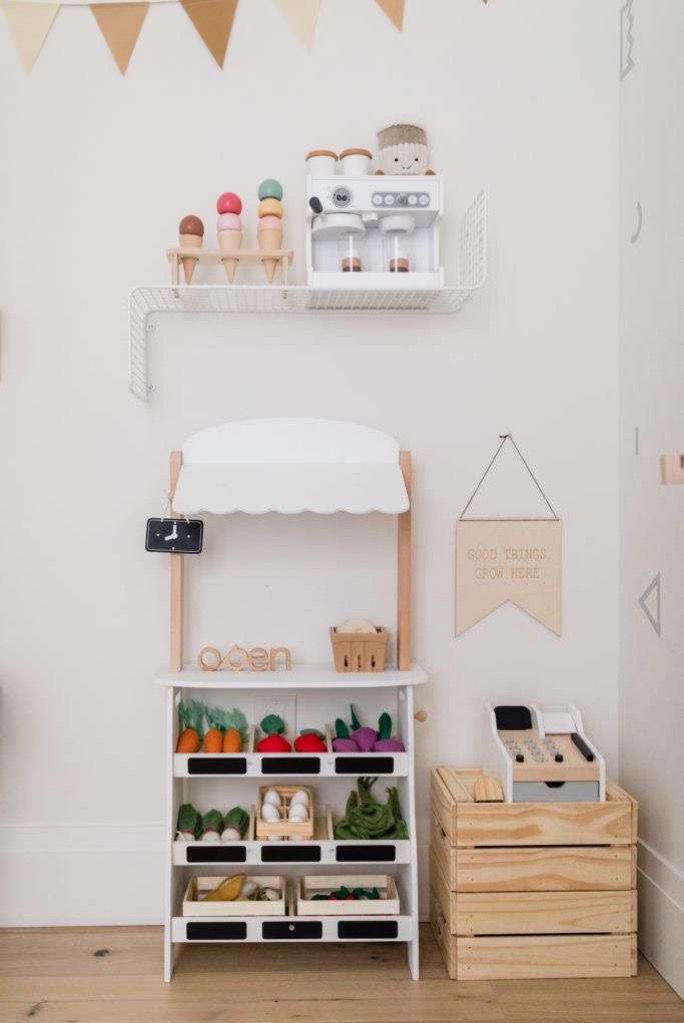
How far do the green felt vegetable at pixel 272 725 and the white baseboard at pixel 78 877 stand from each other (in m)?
0.43

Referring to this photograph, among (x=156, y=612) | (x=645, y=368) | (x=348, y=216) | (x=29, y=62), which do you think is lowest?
(x=156, y=612)

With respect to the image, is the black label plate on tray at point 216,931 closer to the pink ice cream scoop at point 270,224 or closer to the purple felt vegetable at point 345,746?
the purple felt vegetable at point 345,746

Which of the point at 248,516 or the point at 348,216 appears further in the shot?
the point at 248,516

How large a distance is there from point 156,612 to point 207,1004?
0.95 metres

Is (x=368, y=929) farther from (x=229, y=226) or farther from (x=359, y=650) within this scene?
(x=229, y=226)

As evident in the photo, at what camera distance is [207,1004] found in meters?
2.03

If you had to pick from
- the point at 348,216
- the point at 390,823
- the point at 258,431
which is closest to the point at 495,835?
the point at 390,823

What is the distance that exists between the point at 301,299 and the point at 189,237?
32 centimetres

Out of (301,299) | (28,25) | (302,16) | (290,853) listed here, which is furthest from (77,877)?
(302,16)

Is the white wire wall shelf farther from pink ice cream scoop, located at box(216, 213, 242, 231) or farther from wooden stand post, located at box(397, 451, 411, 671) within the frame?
wooden stand post, located at box(397, 451, 411, 671)

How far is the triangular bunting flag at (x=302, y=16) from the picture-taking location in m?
2.44

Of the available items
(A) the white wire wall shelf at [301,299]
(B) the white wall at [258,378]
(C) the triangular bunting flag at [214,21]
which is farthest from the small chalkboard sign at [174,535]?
(C) the triangular bunting flag at [214,21]

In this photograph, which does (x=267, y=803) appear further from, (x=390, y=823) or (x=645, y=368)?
(x=645, y=368)

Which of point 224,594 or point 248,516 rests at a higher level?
point 248,516
